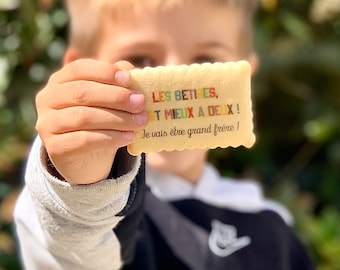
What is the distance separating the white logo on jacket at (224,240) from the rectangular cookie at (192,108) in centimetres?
40

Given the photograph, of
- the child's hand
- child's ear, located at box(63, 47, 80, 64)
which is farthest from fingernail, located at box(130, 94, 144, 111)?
child's ear, located at box(63, 47, 80, 64)

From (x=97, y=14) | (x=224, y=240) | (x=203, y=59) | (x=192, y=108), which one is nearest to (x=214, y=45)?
(x=203, y=59)

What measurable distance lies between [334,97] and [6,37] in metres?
0.79

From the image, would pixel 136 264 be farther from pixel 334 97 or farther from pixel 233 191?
pixel 334 97

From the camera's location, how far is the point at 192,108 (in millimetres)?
916

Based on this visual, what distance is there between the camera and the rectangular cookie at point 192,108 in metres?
0.90

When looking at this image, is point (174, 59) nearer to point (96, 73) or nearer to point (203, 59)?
point (203, 59)

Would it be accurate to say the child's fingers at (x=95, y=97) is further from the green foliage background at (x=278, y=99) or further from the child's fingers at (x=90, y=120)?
the green foliage background at (x=278, y=99)

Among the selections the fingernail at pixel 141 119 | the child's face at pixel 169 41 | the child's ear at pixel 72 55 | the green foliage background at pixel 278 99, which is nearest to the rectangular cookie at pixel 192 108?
the fingernail at pixel 141 119

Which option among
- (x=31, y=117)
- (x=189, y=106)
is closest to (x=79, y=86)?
(x=189, y=106)

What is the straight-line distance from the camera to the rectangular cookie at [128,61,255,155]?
905 millimetres

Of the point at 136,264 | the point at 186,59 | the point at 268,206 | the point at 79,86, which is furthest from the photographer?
the point at 268,206

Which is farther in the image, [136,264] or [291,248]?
[291,248]

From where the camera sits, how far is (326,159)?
7.23 feet
